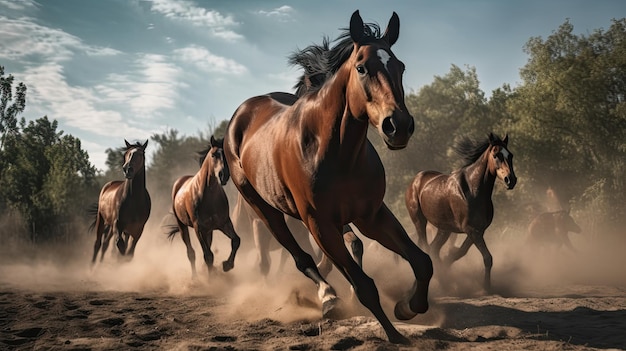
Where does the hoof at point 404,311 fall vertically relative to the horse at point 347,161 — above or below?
below

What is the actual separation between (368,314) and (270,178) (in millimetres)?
1870

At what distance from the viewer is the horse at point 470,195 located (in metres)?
9.04

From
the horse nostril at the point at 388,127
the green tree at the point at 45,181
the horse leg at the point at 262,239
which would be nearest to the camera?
the horse nostril at the point at 388,127

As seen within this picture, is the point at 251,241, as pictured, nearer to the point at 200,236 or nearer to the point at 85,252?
the point at 200,236

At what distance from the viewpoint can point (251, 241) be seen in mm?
12156

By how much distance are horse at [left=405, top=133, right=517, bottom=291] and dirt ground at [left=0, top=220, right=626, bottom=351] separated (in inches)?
28.1

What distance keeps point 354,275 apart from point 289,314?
1.53 meters

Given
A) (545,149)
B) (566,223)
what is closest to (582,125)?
(545,149)

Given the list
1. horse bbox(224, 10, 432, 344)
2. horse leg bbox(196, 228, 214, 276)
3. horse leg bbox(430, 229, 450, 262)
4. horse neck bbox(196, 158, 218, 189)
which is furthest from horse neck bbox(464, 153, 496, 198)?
horse bbox(224, 10, 432, 344)

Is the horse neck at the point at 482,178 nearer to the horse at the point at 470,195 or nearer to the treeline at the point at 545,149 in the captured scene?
the horse at the point at 470,195

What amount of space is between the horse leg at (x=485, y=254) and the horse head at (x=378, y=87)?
5513 millimetres

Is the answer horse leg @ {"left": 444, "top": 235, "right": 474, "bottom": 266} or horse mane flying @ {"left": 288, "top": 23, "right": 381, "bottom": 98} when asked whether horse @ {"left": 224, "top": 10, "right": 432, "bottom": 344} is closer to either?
horse mane flying @ {"left": 288, "top": 23, "right": 381, "bottom": 98}

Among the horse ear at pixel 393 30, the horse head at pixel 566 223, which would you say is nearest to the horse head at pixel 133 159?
the horse ear at pixel 393 30

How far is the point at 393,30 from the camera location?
4.24 m
